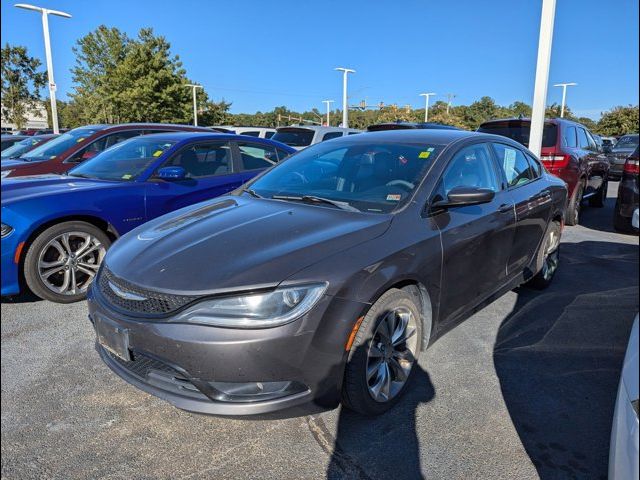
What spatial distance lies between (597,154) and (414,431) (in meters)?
8.59

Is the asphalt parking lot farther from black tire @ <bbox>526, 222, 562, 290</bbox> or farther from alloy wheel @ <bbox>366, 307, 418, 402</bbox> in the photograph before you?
black tire @ <bbox>526, 222, 562, 290</bbox>

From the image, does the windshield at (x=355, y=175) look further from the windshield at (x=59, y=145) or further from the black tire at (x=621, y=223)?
the windshield at (x=59, y=145)

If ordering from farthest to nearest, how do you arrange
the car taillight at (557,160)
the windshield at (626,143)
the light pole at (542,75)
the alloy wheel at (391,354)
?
the windshield at (626,143)
the light pole at (542,75)
the car taillight at (557,160)
the alloy wheel at (391,354)

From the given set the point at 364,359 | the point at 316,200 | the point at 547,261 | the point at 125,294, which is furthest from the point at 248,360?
the point at 547,261

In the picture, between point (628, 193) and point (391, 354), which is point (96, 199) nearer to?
point (391, 354)

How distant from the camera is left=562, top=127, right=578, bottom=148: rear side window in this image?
7.90 m

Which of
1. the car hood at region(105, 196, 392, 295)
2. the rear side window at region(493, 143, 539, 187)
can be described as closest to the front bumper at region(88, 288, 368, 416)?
the car hood at region(105, 196, 392, 295)

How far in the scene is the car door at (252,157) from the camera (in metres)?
5.75

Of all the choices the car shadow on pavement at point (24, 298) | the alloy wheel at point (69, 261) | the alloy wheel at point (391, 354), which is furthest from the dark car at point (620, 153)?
the car shadow on pavement at point (24, 298)

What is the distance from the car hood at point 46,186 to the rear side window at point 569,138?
700cm

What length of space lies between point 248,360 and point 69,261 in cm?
283

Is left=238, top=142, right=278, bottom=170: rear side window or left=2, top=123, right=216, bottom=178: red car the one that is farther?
left=2, top=123, right=216, bottom=178: red car

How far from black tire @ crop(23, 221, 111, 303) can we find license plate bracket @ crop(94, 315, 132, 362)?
6.02ft

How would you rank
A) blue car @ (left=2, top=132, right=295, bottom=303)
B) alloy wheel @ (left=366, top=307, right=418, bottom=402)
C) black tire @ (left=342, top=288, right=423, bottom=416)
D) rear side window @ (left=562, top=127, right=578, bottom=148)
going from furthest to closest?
rear side window @ (left=562, top=127, right=578, bottom=148)
blue car @ (left=2, top=132, right=295, bottom=303)
alloy wheel @ (left=366, top=307, right=418, bottom=402)
black tire @ (left=342, top=288, right=423, bottom=416)
